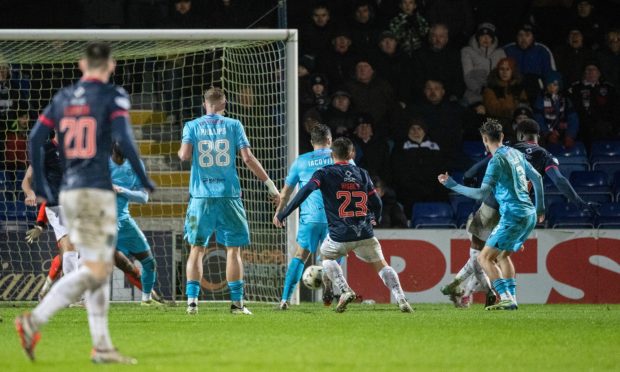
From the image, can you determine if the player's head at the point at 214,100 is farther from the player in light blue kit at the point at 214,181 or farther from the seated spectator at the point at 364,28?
the seated spectator at the point at 364,28

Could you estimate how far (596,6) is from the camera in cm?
2039

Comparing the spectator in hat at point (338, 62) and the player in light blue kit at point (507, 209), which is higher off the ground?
the spectator in hat at point (338, 62)

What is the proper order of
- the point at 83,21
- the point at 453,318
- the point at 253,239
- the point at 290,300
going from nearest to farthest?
1. the point at 453,318
2. the point at 290,300
3. the point at 253,239
4. the point at 83,21

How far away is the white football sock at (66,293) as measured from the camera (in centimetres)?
747

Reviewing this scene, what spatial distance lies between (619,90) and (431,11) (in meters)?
3.30

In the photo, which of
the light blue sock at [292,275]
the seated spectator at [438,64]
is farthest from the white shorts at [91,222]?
the seated spectator at [438,64]

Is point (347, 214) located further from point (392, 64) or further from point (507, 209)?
point (392, 64)

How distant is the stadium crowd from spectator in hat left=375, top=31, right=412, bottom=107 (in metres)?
0.02

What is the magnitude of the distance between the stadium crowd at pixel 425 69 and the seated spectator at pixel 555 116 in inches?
0.8

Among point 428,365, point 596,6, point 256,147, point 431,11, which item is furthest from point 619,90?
point 428,365

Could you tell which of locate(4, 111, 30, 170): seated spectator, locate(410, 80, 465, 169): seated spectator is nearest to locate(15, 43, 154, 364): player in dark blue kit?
locate(4, 111, 30, 170): seated spectator

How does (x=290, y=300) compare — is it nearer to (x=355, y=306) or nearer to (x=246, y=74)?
(x=355, y=306)

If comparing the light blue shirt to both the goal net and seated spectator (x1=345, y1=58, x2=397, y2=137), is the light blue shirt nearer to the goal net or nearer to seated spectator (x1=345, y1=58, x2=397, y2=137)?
the goal net

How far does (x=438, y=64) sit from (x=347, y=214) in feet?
23.8
